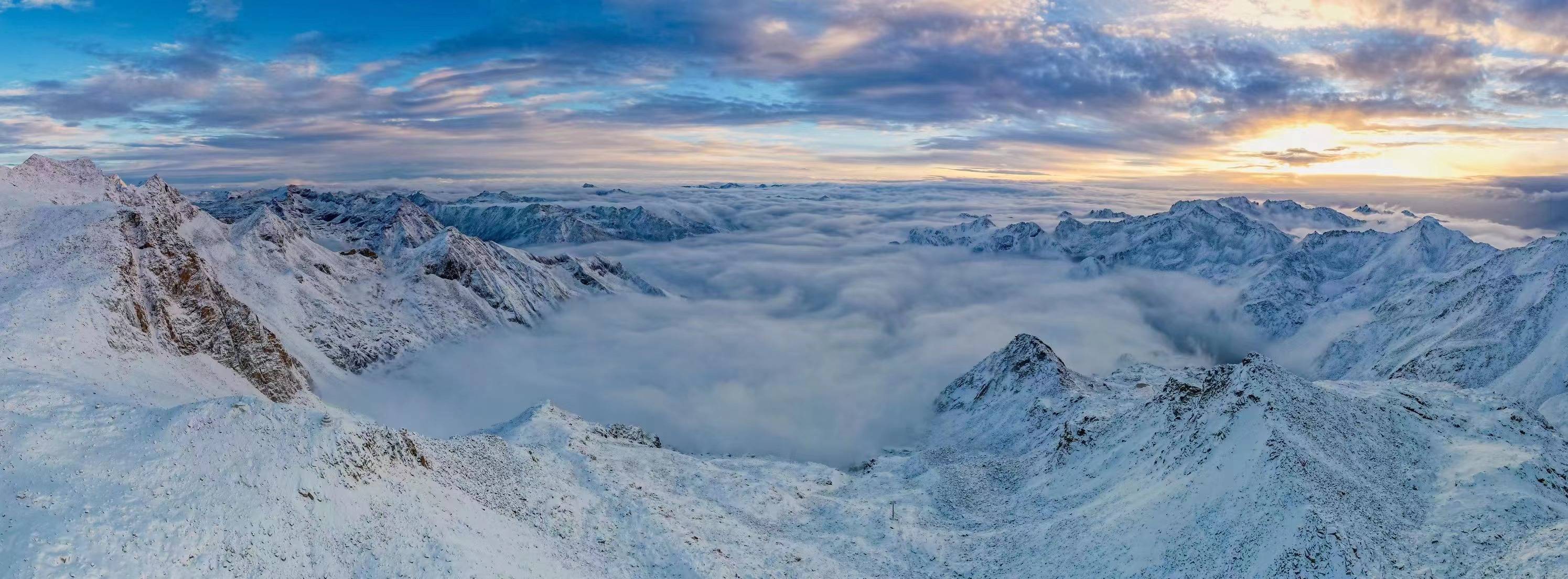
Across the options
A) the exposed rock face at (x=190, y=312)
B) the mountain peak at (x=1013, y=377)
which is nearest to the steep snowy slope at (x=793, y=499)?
the mountain peak at (x=1013, y=377)

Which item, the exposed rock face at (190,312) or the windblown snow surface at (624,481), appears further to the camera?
the exposed rock face at (190,312)

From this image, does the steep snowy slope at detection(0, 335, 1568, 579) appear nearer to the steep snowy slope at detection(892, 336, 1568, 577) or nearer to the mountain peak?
the steep snowy slope at detection(892, 336, 1568, 577)

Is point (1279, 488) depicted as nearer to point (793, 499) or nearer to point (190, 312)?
point (793, 499)

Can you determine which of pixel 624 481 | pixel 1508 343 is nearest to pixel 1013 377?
pixel 624 481

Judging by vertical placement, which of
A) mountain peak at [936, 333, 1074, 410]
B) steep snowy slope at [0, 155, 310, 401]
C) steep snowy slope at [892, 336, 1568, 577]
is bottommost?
mountain peak at [936, 333, 1074, 410]

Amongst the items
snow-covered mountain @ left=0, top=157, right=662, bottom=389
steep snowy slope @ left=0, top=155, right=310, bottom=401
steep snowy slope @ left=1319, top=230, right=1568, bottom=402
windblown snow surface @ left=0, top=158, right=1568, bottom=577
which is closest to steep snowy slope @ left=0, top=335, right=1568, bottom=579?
windblown snow surface @ left=0, top=158, right=1568, bottom=577

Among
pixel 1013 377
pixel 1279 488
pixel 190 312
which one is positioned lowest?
pixel 1013 377

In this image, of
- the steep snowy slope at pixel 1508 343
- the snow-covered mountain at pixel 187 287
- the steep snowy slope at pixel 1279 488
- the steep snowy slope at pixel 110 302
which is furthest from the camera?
the steep snowy slope at pixel 1508 343

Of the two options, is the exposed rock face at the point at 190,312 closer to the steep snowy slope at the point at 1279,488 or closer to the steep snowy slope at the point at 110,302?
the steep snowy slope at the point at 110,302

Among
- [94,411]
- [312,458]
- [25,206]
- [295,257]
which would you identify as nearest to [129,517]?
[312,458]
